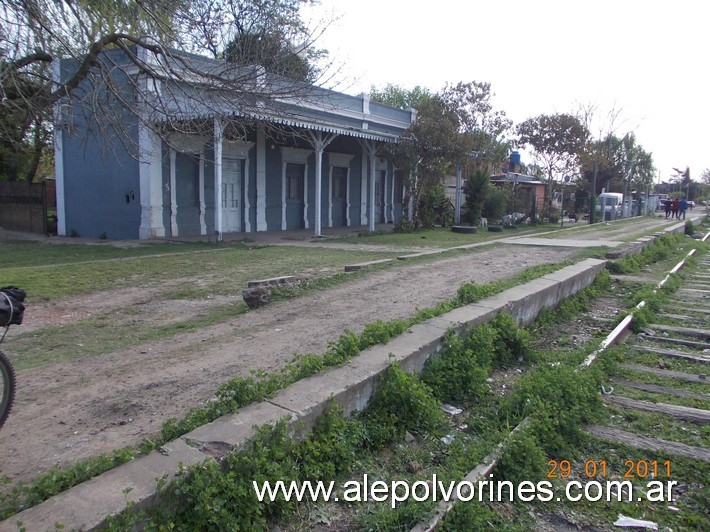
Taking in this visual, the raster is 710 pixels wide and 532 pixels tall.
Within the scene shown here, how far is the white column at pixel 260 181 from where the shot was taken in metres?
19.1

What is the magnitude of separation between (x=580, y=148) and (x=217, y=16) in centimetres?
2417

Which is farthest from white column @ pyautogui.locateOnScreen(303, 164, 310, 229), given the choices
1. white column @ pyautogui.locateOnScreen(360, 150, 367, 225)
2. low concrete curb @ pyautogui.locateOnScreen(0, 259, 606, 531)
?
low concrete curb @ pyautogui.locateOnScreen(0, 259, 606, 531)

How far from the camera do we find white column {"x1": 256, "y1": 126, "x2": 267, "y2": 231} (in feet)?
62.6

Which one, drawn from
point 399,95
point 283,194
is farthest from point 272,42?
point 399,95

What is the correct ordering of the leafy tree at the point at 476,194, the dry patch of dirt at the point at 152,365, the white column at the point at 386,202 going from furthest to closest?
the white column at the point at 386,202, the leafy tree at the point at 476,194, the dry patch of dirt at the point at 152,365

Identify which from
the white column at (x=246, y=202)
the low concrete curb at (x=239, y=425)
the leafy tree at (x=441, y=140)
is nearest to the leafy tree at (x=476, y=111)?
the leafy tree at (x=441, y=140)

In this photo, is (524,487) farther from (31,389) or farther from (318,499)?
(31,389)

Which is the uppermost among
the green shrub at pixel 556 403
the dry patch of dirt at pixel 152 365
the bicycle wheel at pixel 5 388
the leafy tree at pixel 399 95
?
the leafy tree at pixel 399 95

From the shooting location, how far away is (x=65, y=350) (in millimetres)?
5523

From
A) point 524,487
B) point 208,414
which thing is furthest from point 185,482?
point 524,487

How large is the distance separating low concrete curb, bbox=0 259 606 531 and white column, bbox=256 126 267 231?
14104 millimetres

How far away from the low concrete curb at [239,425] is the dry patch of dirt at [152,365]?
589mm

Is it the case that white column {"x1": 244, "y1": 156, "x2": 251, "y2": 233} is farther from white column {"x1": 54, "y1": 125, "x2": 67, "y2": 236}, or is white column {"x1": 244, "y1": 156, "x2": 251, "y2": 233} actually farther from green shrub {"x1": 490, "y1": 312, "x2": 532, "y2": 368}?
green shrub {"x1": 490, "y1": 312, "x2": 532, "y2": 368}

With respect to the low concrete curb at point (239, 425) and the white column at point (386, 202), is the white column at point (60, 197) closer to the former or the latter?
the white column at point (386, 202)
